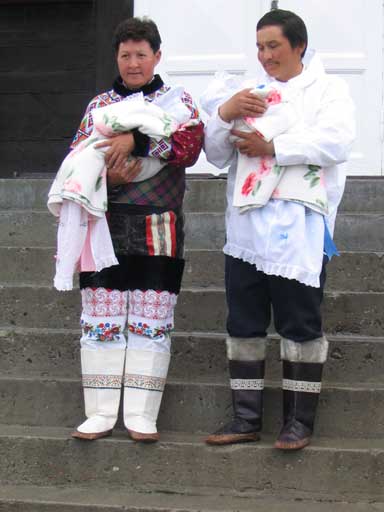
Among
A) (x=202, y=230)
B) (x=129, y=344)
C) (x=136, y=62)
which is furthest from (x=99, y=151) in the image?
(x=202, y=230)

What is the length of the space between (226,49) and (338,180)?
2.53 m

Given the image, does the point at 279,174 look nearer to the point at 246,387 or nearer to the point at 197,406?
the point at 246,387

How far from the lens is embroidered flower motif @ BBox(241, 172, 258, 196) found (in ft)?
10.7

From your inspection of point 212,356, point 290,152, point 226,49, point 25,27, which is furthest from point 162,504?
point 25,27

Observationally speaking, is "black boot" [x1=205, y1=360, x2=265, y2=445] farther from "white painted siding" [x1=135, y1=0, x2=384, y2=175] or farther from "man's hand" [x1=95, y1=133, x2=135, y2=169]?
"white painted siding" [x1=135, y1=0, x2=384, y2=175]

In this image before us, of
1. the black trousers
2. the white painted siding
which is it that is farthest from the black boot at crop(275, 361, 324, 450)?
the white painted siding

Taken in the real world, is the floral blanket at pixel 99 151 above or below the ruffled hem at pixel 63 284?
above

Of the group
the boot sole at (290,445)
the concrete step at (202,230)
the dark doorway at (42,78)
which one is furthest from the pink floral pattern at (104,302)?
the dark doorway at (42,78)

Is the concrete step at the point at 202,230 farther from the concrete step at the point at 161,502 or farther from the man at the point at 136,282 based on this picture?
the concrete step at the point at 161,502

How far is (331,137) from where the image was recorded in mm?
3184

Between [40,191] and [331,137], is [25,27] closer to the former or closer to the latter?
[40,191]

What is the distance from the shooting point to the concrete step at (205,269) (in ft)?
13.6

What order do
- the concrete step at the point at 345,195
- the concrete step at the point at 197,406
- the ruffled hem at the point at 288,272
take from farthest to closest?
the concrete step at the point at 345,195 < the concrete step at the point at 197,406 < the ruffled hem at the point at 288,272

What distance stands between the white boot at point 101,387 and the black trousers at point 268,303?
1.42 feet
